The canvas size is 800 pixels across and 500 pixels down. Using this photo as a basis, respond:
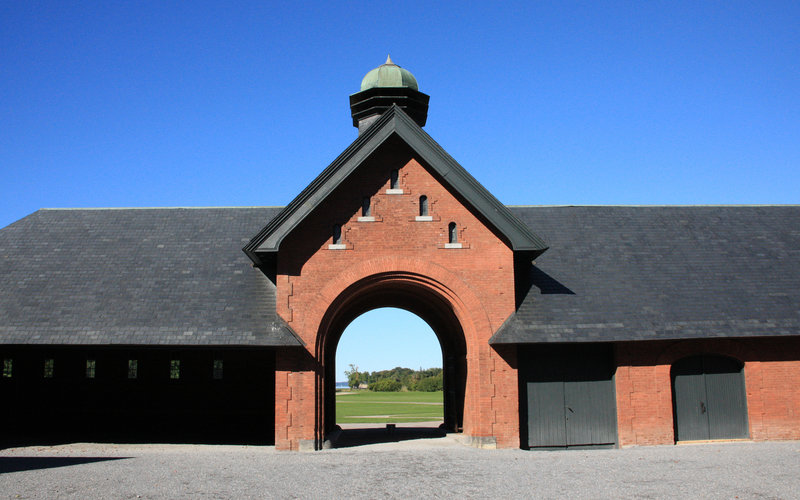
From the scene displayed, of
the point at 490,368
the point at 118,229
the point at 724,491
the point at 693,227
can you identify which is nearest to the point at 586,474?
the point at 724,491

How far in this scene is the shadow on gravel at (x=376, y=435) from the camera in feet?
66.2

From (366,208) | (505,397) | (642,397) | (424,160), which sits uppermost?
(424,160)

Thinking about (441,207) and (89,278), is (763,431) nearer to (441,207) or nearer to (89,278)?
(441,207)

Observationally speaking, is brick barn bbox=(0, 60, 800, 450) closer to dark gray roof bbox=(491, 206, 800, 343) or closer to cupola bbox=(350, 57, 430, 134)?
dark gray roof bbox=(491, 206, 800, 343)

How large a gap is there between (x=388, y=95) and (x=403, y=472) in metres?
15.0

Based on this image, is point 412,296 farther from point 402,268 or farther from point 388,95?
point 388,95

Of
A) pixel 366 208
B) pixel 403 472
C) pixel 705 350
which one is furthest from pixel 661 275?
pixel 403 472

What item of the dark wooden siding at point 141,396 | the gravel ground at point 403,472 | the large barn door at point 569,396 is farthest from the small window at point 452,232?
the dark wooden siding at point 141,396

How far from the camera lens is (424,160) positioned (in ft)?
63.0

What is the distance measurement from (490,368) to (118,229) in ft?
46.9

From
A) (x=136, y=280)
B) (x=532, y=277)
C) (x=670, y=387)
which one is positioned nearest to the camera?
(x=670, y=387)

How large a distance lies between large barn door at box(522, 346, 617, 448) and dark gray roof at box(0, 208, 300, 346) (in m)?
7.16

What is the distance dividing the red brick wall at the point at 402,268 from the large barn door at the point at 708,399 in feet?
17.2

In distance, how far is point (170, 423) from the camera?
2141 centimetres
